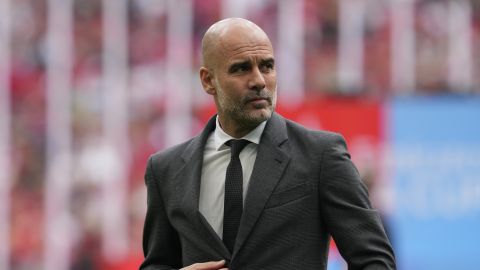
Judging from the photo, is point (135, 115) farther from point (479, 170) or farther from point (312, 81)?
point (479, 170)

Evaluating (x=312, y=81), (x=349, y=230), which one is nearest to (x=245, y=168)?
(x=349, y=230)

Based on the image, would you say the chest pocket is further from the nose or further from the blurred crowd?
the blurred crowd

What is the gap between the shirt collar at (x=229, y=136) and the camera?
297cm

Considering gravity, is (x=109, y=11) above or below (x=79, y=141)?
above

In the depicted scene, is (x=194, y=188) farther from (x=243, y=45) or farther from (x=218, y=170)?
(x=243, y=45)

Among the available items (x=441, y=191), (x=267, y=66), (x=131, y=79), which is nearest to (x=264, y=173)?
(x=267, y=66)

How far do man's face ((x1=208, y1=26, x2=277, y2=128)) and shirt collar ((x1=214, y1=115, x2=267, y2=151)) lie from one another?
38 mm

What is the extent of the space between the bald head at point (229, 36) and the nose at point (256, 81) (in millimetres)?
84

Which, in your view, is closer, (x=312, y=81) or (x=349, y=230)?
(x=349, y=230)

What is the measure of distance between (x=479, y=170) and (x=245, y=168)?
195 inches

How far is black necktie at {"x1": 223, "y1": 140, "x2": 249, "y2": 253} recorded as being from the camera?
2889 millimetres

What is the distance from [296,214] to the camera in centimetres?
282

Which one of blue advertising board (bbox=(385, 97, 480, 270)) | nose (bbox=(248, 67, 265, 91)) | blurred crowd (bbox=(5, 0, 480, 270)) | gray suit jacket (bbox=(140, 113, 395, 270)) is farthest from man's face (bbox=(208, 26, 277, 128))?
blurred crowd (bbox=(5, 0, 480, 270))

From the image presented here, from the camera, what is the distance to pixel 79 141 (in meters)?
9.17
